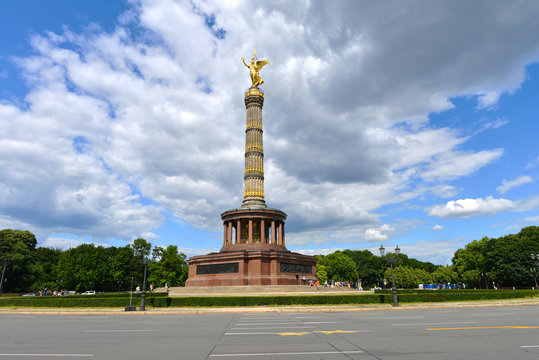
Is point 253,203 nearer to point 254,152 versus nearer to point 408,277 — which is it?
point 254,152

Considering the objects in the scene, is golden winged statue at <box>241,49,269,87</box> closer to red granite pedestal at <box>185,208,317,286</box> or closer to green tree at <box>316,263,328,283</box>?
red granite pedestal at <box>185,208,317,286</box>

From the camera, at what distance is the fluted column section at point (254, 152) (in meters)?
55.5

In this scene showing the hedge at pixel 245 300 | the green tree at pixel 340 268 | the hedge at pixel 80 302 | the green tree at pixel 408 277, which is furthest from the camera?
the green tree at pixel 408 277

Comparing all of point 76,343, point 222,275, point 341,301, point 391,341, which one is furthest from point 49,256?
point 391,341

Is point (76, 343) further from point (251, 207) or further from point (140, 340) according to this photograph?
point (251, 207)

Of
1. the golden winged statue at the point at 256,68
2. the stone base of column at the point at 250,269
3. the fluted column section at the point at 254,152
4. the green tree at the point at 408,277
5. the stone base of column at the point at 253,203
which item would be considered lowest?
the green tree at the point at 408,277

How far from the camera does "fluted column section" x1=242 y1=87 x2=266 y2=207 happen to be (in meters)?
55.5

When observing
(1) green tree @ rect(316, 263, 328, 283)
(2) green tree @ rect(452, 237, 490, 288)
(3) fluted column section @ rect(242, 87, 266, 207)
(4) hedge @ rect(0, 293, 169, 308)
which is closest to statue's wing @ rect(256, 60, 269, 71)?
(3) fluted column section @ rect(242, 87, 266, 207)

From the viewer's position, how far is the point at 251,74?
62750 millimetres

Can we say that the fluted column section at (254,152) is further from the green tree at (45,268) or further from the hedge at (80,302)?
the green tree at (45,268)

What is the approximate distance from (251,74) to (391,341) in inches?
2315

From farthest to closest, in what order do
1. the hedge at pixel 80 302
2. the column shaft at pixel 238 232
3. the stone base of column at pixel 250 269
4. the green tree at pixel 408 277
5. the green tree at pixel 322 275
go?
the green tree at pixel 408 277, the green tree at pixel 322 275, the column shaft at pixel 238 232, the stone base of column at pixel 250 269, the hedge at pixel 80 302

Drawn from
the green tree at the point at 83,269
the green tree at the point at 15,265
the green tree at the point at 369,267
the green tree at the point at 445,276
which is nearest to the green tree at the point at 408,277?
the green tree at the point at 445,276

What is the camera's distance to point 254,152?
188 ft
